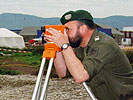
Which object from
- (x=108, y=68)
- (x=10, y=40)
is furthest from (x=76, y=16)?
(x=10, y=40)

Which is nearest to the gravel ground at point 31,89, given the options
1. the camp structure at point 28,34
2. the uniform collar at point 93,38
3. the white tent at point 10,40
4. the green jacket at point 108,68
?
the green jacket at point 108,68

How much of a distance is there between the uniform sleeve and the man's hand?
0.28 metres

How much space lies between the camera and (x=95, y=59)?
8.04 feet

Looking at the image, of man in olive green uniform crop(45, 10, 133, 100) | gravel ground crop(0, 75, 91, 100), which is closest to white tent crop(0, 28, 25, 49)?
gravel ground crop(0, 75, 91, 100)

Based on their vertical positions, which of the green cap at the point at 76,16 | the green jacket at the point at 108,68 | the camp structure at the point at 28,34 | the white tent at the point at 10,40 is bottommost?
the camp structure at the point at 28,34

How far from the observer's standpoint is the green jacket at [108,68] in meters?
2.47

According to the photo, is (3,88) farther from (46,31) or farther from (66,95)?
(46,31)

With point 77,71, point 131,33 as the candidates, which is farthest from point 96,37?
point 131,33

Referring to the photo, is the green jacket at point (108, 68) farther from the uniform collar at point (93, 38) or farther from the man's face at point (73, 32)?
the man's face at point (73, 32)

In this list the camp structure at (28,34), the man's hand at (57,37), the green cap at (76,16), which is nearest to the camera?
the man's hand at (57,37)

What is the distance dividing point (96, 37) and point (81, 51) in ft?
1.73

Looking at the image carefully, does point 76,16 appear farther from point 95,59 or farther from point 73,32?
point 95,59

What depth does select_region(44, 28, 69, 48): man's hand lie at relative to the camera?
94.1 inches

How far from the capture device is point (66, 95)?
22.1ft
